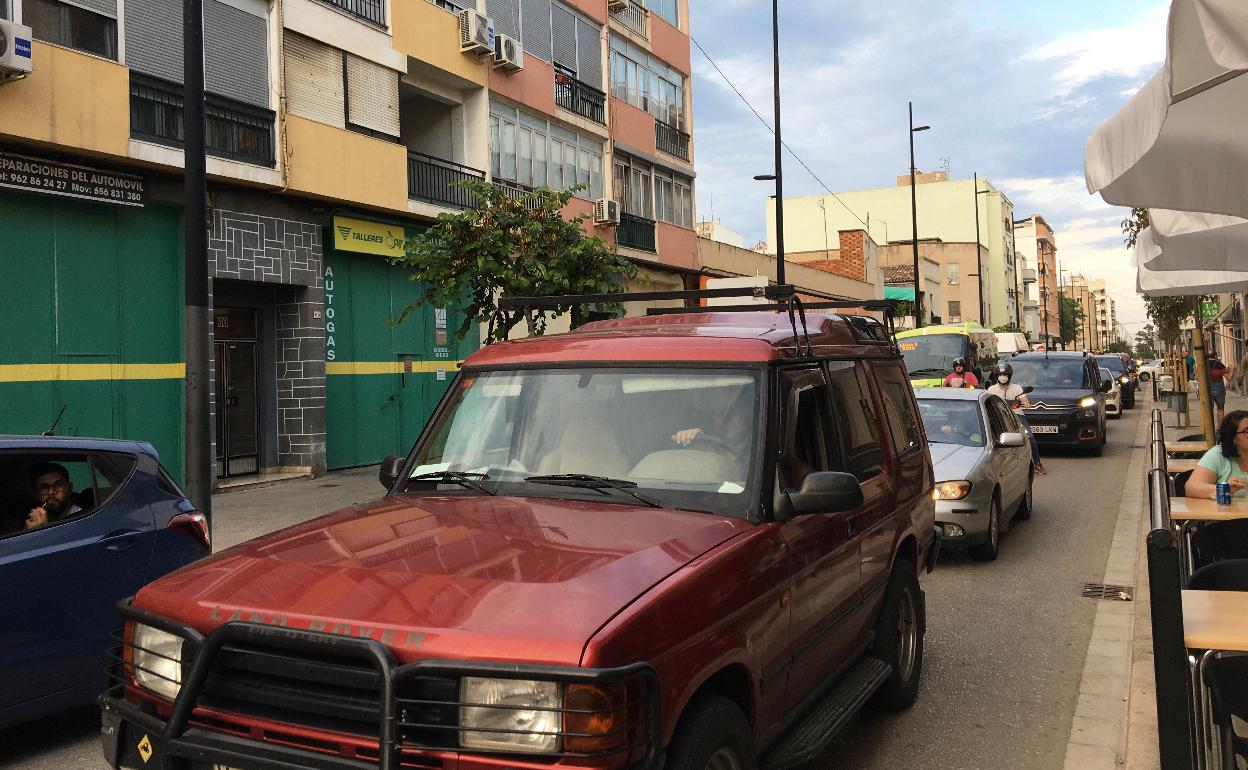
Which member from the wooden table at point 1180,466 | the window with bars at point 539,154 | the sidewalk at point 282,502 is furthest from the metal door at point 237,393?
the wooden table at point 1180,466

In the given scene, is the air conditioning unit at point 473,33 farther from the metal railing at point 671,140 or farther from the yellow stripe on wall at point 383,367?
the metal railing at point 671,140

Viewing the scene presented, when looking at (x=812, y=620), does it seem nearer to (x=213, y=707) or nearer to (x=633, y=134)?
(x=213, y=707)

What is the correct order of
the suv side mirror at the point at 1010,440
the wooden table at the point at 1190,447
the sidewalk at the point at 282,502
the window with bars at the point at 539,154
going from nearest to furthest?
the wooden table at the point at 1190,447, the suv side mirror at the point at 1010,440, the sidewalk at the point at 282,502, the window with bars at the point at 539,154

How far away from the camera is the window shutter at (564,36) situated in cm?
2409

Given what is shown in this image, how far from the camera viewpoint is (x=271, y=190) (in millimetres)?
16109

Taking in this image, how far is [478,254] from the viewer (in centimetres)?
1231

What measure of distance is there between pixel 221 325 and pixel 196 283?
30.4 feet

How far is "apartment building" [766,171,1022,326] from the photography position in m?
78.1

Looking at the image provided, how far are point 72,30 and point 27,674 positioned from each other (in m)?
11.5

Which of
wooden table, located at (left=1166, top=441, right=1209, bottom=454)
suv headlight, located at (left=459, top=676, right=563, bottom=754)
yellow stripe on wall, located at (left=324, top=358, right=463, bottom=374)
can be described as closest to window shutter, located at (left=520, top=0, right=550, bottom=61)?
yellow stripe on wall, located at (left=324, top=358, right=463, bottom=374)

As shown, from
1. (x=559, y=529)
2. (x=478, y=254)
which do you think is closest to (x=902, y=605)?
(x=559, y=529)

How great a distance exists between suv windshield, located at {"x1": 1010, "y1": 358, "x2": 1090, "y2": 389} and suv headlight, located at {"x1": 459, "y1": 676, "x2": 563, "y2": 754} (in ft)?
62.6

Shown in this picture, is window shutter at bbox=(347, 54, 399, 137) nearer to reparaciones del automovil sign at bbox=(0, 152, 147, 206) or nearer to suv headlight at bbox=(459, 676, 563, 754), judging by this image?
reparaciones del automovil sign at bbox=(0, 152, 147, 206)

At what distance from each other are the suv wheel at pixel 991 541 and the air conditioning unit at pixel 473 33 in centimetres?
1483
